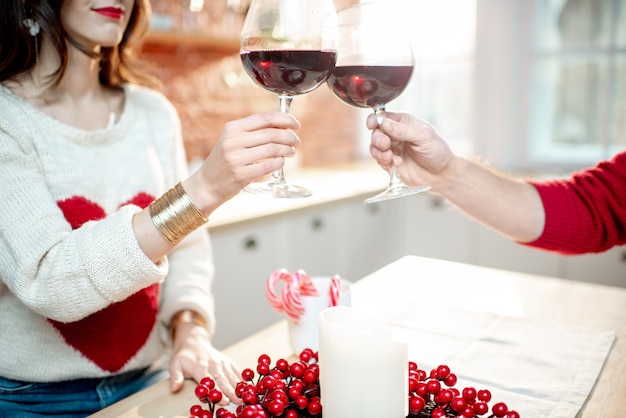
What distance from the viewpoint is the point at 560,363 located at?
0.99 m

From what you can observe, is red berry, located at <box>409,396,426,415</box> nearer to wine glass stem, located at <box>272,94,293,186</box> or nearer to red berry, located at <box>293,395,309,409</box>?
red berry, located at <box>293,395,309,409</box>

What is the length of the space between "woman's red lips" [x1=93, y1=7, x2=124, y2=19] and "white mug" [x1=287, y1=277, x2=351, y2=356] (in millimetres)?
662

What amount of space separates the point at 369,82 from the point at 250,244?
151 cm

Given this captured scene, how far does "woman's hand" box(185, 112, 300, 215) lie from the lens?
0.83 meters

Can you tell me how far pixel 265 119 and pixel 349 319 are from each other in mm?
297

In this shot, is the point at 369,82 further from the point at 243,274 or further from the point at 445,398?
the point at 243,274

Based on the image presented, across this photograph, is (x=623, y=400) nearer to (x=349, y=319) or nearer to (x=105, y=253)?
(x=349, y=319)

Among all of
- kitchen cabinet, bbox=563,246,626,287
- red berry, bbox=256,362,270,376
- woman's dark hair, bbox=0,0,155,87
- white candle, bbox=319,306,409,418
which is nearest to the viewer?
white candle, bbox=319,306,409,418

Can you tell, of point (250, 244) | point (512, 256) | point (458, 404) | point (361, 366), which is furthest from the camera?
point (512, 256)

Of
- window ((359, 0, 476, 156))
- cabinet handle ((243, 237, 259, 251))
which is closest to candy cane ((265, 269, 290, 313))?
cabinet handle ((243, 237, 259, 251))

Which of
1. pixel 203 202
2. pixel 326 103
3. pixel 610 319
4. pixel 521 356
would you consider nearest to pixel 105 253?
pixel 203 202

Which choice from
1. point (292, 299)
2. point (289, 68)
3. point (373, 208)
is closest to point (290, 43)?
point (289, 68)

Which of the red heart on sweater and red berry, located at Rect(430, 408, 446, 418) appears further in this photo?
the red heart on sweater

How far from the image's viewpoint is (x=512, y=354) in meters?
1.03
